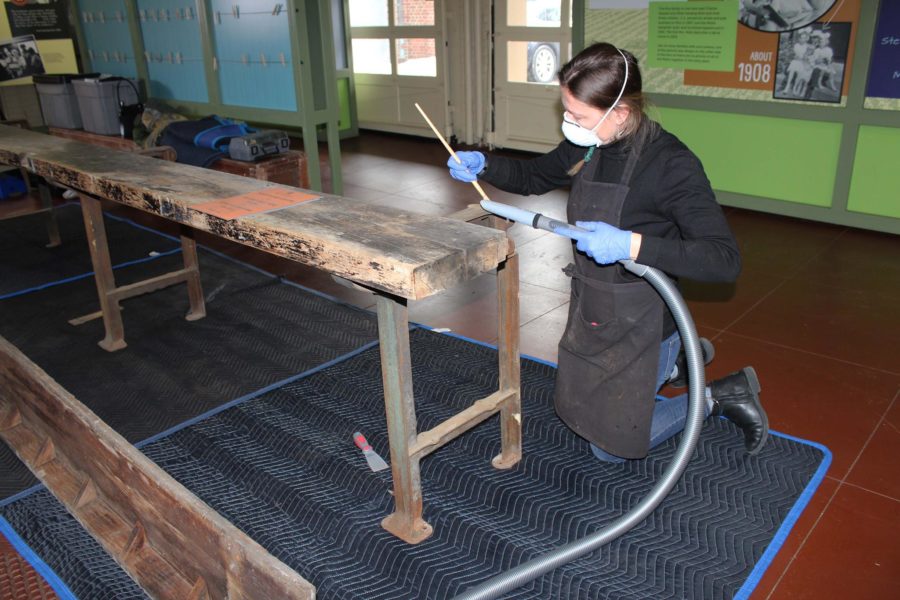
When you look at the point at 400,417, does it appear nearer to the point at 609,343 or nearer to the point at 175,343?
the point at 609,343

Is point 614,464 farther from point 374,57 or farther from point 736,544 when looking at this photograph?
point 374,57

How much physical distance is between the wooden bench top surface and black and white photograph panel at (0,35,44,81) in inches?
169

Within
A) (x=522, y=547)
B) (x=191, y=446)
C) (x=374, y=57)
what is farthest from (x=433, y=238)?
(x=374, y=57)

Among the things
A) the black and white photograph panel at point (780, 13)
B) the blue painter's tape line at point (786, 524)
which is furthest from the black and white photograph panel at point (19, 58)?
the blue painter's tape line at point (786, 524)

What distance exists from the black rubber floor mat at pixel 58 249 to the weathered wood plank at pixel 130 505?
83.1 inches

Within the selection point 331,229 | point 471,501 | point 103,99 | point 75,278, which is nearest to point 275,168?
point 75,278

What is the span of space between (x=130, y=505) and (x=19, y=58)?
6.13 metres

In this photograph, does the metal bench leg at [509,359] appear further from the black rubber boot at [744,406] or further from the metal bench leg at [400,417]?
the black rubber boot at [744,406]

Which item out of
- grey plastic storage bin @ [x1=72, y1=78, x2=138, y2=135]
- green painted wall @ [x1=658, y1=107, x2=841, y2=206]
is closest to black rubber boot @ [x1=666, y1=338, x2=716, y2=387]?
green painted wall @ [x1=658, y1=107, x2=841, y2=206]

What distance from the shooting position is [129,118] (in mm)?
5797

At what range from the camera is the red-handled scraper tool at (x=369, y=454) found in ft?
8.30

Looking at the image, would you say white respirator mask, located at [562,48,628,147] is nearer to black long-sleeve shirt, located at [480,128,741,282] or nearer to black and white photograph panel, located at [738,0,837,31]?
black long-sleeve shirt, located at [480,128,741,282]

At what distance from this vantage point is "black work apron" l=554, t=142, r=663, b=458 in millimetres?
2102

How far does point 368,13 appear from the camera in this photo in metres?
8.15
